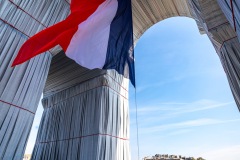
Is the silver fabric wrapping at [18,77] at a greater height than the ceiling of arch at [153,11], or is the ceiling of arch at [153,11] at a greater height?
the ceiling of arch at [153,11]

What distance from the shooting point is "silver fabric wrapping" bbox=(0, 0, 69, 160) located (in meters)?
4.62

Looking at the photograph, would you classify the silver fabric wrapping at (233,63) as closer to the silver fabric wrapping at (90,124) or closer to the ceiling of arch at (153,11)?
the ceiling of arch at (153,11)

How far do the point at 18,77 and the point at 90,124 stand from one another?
4.00 meters

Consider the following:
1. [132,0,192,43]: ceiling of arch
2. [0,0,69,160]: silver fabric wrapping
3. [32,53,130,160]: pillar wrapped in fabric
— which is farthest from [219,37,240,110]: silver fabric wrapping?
[0,0,69,160]: silver fabric wrapping

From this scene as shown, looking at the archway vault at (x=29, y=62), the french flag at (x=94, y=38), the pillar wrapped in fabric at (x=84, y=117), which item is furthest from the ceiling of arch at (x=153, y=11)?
the french flag at (x=94, y=38)

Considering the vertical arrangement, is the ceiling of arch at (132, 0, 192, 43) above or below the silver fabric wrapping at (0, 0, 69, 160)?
above

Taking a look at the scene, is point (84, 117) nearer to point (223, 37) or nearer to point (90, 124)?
point (90, 124)

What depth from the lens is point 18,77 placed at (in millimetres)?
5078

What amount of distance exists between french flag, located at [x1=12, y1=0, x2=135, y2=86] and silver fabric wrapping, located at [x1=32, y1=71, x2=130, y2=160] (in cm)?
418

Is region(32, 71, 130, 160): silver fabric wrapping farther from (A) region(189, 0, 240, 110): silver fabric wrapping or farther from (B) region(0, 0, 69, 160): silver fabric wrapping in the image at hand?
(A) region(189, 0, 240, 110): silver fabric wrapping

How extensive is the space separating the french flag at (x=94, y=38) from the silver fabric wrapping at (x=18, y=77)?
154cm

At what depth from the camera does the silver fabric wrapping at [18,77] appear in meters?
4.62

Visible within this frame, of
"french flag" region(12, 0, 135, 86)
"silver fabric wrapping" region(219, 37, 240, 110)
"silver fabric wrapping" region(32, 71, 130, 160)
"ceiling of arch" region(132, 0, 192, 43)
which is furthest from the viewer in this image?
"ceiling of arch" region(132, 0, 192, 43)

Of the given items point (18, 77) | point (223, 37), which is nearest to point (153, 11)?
point (223, 37)
